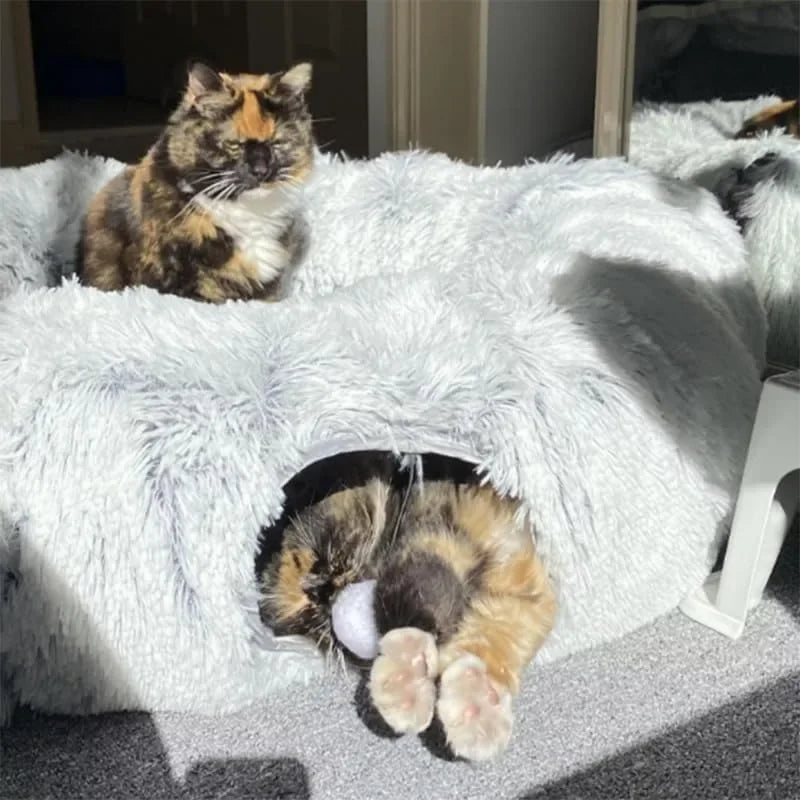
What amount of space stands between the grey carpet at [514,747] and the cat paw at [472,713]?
0.05 m

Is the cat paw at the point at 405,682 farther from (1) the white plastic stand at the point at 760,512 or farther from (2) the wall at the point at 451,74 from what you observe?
(2) the wall at the point at 451,74

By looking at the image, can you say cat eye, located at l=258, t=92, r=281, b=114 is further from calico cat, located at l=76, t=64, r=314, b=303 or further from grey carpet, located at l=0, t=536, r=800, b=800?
grey carpet, located at l=0, t=536, r=800, b=800

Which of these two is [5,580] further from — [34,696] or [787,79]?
[787,79]

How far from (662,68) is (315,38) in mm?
1680

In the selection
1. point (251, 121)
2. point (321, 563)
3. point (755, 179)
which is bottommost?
point (321, 563)

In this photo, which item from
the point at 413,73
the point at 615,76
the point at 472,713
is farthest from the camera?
the point at 413,73

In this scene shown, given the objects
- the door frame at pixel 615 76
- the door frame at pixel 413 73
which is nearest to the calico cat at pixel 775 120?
the door frame at pixel 615 76

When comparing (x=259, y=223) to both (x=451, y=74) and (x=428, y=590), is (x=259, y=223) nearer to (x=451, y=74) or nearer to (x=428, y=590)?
(x=428, y=590)

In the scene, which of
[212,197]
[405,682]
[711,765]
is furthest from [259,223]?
[711,765]

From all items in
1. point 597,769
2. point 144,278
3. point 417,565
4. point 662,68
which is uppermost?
point 662,68

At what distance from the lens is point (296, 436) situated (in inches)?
39.6

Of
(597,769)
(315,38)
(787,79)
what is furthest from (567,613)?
(315,38)

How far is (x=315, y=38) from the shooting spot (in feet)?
10.8

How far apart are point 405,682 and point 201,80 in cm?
94
